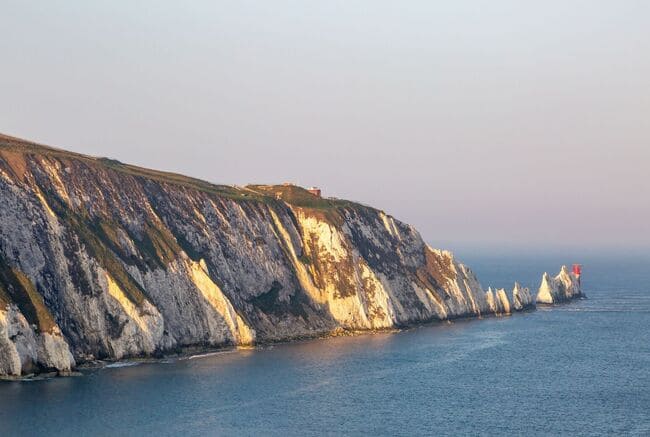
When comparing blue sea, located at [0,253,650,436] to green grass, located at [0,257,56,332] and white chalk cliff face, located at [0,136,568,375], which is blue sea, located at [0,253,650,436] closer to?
white chalk cliff face, located at [0,136,568,375]

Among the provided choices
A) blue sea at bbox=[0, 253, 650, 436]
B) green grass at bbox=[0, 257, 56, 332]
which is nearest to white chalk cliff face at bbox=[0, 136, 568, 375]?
green grass at bbox=[0, 257, 56, 332]

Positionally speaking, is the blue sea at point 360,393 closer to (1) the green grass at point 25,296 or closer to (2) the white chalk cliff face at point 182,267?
(2) the white chalk cliff face at point 182,267

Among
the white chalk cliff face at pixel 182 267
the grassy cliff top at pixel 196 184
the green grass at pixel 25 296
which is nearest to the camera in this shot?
the green grass at pixel 25 296

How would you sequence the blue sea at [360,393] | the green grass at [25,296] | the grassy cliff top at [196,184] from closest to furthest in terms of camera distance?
the blue sea at [360,393] < the green grass at [25,296] < the grassy cliff top at [196,184]

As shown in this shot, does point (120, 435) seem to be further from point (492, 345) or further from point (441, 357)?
point (492, 345)

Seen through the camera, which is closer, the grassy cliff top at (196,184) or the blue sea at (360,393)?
the blue sea at (360,393)

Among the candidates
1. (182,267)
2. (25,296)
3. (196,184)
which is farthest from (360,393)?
(196,184)

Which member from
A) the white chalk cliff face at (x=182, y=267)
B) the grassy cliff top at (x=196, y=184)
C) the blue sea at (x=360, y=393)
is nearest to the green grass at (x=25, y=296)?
Result: the white chalk cliff face at (x=182, y=267)
